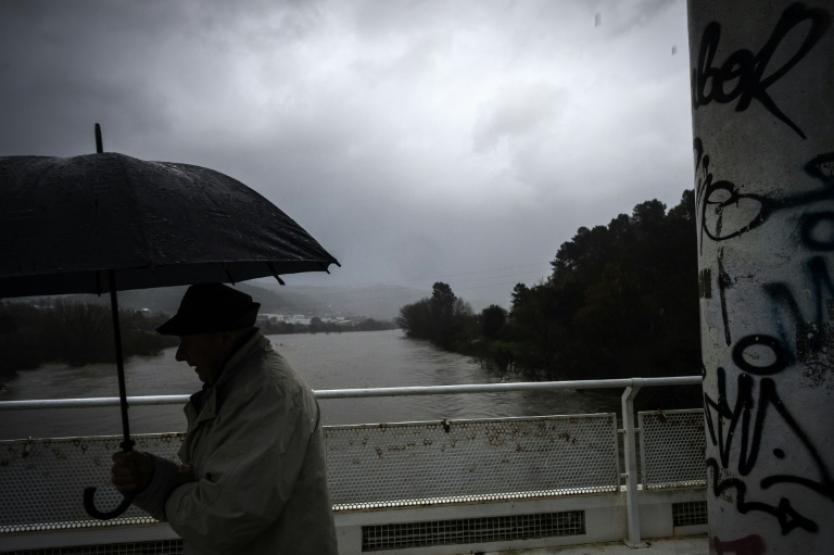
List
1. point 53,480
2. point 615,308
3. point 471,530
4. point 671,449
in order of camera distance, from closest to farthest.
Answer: point 53,480 → point 471,530 → point 671,449 → point 615,308

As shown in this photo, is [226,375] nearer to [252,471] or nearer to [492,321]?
[252,471]

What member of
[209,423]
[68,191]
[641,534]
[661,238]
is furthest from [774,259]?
[661,238]

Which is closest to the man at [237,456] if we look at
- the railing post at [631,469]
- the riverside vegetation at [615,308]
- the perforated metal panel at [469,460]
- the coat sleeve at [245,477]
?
the coat sleeve at [245,477]

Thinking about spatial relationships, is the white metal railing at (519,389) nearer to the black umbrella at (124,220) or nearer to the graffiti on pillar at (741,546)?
the graffiti on pillar at (741,546)

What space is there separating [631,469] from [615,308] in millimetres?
45872

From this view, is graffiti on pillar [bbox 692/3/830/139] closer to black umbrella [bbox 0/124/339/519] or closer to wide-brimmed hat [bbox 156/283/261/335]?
black umbrella [bbox 0/124/339/519]

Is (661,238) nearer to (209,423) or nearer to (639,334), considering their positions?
(639,334)

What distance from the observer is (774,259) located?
5.85ft

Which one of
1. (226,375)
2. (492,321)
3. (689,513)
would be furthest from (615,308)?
(226,375)

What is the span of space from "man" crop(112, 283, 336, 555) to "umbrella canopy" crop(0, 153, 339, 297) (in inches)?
7.8

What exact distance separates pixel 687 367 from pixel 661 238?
16.1 metres

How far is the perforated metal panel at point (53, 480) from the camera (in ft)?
10.1

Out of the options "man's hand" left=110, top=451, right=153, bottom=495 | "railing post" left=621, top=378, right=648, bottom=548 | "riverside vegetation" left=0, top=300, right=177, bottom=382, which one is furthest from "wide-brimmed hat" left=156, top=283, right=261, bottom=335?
"riverside vegetation" left=0, top=300, right=177, bottom=382

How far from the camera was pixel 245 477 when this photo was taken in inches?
56.1
